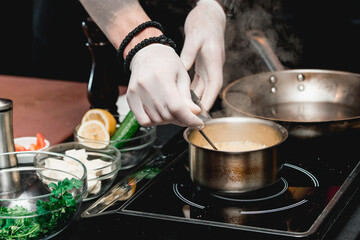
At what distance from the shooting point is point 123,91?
2238 millimetres

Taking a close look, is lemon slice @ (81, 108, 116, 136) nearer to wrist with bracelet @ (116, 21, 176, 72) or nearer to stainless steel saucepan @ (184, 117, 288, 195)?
Answer: wrist with bracelet @ (116, 21, 176, 72)

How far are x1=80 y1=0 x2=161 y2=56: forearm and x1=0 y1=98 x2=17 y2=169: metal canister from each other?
357mm

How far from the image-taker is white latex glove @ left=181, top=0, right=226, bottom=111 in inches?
57.3

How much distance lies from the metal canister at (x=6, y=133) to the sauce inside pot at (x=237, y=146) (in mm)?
550

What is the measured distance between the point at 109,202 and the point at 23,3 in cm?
310

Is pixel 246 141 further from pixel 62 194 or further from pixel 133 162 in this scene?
pixel 62 194

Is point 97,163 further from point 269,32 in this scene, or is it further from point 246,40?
point 269,32

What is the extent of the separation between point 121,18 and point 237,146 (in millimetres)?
501

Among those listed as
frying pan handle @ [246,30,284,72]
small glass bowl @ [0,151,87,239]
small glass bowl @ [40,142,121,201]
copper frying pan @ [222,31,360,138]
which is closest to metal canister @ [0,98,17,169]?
small glass bowl @ [0,151,87,239]

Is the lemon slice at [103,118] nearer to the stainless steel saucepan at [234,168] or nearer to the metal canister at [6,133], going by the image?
the metal canister at [6,133]

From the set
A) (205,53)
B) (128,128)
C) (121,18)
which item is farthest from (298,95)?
(121,18)

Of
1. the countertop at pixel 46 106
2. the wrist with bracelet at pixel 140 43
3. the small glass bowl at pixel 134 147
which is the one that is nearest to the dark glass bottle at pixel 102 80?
the countertop at pixel 46 106

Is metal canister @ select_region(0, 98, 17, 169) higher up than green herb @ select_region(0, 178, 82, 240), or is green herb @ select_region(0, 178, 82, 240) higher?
metal canister @ select_region(0, 98, 17, 169)

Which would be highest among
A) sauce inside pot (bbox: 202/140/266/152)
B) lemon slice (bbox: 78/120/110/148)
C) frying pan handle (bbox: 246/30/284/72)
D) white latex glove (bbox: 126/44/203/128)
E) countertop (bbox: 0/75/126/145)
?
white latex glove (bbox: 126/44/203/128)
